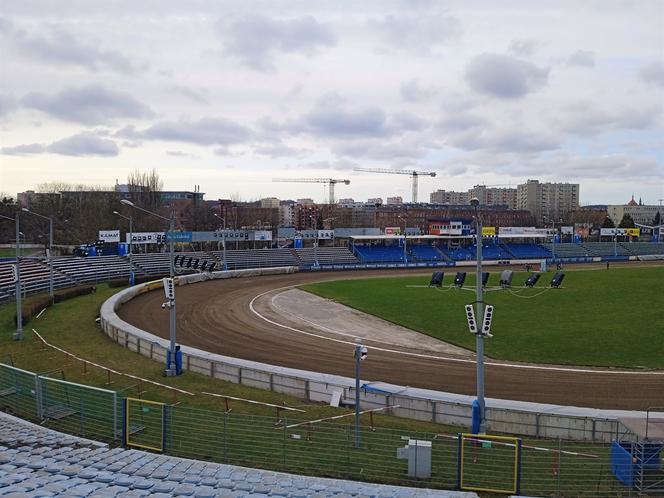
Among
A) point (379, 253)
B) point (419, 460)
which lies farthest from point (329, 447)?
point (379, 253)

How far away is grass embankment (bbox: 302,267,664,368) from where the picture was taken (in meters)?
30.2

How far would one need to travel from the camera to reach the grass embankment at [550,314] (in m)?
30.2

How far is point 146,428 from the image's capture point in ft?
55.9

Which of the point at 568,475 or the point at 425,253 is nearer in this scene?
the point at 568,475

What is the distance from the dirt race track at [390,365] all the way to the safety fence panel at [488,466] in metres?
8.14

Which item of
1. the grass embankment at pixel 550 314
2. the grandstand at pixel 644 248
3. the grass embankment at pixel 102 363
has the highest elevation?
the grandstand at pixel 644 248

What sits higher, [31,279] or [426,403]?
[426,403]

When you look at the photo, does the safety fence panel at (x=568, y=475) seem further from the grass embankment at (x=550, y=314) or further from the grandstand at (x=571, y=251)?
the grandstand at (x=571, y=251)

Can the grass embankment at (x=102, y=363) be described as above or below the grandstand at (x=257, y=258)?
below

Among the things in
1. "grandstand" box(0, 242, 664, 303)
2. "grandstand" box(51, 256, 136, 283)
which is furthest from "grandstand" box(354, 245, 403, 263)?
"grandstand" box(51, 256, 136, 283)

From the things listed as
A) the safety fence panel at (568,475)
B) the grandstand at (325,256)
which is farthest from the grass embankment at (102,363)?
the grandstand at (325,256)

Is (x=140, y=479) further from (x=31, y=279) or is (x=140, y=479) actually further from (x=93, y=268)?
(x=93, y=268)

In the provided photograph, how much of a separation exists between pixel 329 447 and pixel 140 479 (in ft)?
20.0

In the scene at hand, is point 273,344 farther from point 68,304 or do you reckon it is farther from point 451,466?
point 68,304
